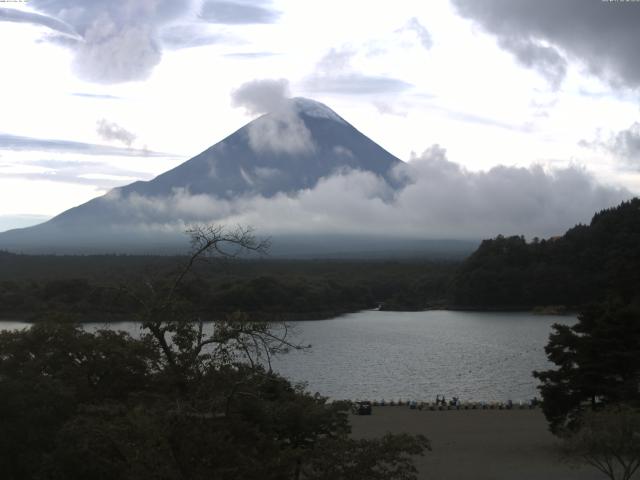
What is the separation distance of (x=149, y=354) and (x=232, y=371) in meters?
2.52

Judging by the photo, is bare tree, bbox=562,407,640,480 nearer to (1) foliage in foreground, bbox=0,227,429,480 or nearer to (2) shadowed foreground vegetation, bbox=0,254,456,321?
(1) foliage in foreground, bbox=0,227,429,480

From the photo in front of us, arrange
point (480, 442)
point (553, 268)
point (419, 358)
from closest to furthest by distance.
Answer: point (480, 442)
point (419, 358)
point (553, 268)

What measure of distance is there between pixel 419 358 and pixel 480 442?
12822mm

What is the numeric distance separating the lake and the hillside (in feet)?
26.7

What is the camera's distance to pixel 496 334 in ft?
114

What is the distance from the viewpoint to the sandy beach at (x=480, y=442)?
11.8 metres

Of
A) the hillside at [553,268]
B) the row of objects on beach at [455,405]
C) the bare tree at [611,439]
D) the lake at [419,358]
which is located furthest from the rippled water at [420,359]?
the bare tree at [611,439]

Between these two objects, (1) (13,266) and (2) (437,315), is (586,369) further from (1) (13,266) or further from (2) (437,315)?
(1) (13,266)

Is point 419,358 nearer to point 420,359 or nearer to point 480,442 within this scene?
point 420,359

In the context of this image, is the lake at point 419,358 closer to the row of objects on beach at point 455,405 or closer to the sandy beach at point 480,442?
the row of objects on beach at point 455,405

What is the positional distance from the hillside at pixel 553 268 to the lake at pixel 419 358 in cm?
813

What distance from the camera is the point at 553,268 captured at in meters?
49.7


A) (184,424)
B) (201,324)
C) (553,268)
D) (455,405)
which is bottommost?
(455,405)

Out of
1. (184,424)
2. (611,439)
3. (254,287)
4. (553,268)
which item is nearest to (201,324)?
(184,424)
